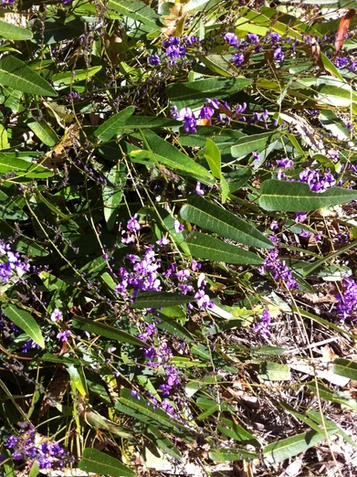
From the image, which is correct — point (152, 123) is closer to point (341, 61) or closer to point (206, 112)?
point (206, 112)

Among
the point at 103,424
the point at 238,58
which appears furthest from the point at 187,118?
the point at 103,424

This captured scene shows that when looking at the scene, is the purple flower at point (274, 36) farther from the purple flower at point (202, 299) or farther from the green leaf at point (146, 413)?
the green leaf at point (146, 413)

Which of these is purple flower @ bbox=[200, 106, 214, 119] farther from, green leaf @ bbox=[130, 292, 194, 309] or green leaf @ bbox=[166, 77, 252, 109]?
green leaf @ bbox=[130, 292, 194, 309]

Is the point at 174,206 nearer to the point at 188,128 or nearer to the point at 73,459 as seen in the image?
the point at 188,128

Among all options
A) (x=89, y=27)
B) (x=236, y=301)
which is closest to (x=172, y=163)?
(x=89, y=27)

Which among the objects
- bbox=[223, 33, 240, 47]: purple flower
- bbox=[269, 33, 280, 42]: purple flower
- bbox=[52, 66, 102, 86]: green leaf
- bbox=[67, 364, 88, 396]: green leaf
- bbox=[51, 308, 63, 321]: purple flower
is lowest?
bbox=[67, 364, 88, 396]: green leaf

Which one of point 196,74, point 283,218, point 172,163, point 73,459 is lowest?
point 73,459

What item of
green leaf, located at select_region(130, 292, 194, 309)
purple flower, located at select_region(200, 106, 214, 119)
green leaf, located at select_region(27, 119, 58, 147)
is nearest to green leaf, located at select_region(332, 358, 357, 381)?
green leaf, located at select_region(130, 292, 194, 309)
